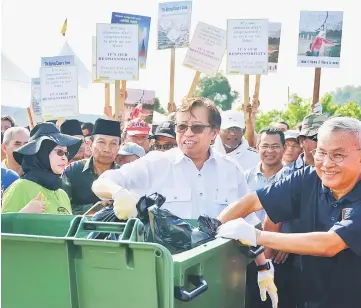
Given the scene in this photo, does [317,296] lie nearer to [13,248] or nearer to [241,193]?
[241,193]

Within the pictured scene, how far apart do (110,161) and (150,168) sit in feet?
4.58

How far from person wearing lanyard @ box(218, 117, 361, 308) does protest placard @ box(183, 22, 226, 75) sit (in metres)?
4.90

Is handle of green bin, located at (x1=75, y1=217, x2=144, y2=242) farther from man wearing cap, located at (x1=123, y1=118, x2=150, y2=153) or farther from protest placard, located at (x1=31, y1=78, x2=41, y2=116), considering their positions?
protest placard, located at (x1=31, y1=78, x2=41, y2=116)

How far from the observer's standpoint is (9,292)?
2162mm

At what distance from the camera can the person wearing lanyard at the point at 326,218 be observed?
2502 millimetres

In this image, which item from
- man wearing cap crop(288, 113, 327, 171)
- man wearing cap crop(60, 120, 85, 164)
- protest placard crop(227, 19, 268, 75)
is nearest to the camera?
man wearing cap crop(288, 113, 327, 171)

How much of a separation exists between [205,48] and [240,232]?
5.49m

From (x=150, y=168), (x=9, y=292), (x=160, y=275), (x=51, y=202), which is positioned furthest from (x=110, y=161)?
(x=160, y=275)

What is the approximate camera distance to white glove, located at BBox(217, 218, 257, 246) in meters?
2.44

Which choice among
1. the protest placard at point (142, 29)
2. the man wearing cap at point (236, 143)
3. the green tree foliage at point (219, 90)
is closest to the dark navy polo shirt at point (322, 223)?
the man wearing cap at point (236, 143)

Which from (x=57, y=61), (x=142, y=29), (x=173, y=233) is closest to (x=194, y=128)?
(x=173, y=233)

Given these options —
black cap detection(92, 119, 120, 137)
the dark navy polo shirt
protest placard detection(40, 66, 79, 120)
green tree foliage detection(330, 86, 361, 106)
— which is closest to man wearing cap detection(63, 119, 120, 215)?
black cap detection(92, 119, 120, 137)

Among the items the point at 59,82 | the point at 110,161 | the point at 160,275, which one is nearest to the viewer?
the point at 160,275

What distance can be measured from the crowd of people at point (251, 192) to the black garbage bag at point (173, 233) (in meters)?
0.13
